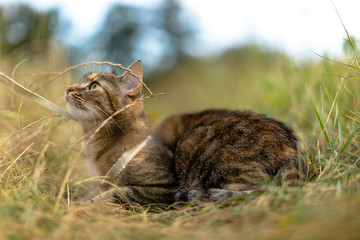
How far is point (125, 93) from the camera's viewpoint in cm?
253

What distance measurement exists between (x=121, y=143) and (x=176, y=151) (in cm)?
47

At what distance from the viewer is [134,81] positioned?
2574mm

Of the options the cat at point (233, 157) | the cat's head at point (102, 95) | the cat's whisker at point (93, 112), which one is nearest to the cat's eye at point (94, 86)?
the cat's head at point (102, 95)

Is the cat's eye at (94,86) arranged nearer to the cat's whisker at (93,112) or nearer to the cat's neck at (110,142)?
the cat's whisker at (93,112)

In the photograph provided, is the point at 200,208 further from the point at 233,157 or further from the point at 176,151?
the point at 176,151

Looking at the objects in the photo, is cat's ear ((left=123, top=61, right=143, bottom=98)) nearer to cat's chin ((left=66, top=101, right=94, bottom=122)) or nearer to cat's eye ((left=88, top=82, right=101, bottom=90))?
cat's eye ((left=88, top=82, right=101, bottom=90))

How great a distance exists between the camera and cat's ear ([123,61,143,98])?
2450mm

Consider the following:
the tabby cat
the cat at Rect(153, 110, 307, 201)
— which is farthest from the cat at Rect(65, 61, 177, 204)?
the cat at Rect(153, 110, 307, 201)

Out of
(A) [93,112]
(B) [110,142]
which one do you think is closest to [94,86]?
(A) [93,112]

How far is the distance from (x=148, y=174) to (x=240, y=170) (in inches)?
29.1

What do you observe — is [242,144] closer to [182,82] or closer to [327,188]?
[327,188]

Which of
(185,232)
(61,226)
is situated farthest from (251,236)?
(61,226)

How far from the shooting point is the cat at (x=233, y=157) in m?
1.90

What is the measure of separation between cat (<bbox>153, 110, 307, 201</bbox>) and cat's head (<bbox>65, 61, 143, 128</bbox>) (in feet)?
1.93
